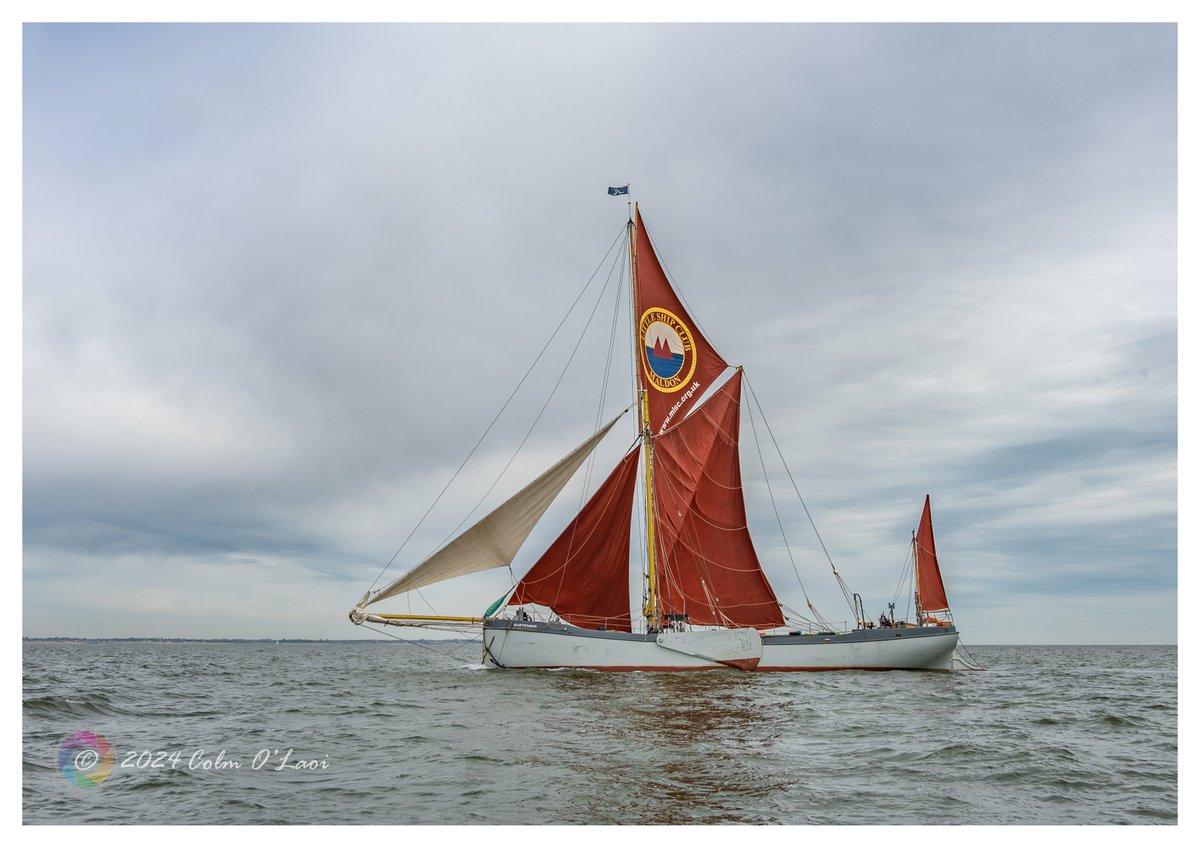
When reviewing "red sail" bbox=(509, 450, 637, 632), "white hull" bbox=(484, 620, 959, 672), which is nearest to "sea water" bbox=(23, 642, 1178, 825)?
"white hull" bbox=(484, 620, 959, 672)

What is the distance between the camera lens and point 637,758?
13.7 metres

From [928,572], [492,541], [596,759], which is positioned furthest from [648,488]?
[596,759]

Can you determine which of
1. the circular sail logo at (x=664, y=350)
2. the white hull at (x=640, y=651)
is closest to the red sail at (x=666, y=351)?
the circular sail logo at (x=664, y=350)

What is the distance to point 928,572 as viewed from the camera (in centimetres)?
4759

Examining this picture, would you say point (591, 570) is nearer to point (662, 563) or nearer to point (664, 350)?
point (662, 563)

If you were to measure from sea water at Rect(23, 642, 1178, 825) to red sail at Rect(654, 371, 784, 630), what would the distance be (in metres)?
11.5

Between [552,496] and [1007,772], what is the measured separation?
2428 centimetres

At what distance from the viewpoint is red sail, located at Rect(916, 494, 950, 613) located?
1850 inches

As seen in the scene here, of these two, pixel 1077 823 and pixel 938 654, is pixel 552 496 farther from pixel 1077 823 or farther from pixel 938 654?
pixel 1077 823
